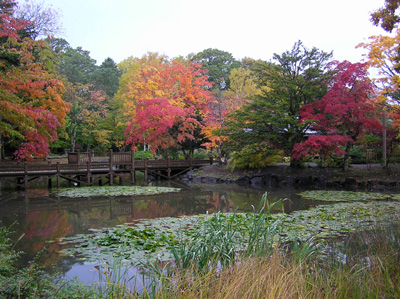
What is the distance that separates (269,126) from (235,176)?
411 cm

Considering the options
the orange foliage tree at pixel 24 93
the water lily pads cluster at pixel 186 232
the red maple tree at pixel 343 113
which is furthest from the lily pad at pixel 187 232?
the red maple tree at pixel 343 113

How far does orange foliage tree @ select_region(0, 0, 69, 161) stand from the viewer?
7177mm

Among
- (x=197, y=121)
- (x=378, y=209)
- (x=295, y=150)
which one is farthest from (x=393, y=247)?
(x=197, y=121)

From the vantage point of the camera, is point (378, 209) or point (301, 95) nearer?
point (378, 209)

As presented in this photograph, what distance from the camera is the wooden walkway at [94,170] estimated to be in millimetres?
14328

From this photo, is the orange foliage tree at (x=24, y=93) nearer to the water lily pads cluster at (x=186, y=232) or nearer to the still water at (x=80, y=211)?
the still water at (x=80, y=211)

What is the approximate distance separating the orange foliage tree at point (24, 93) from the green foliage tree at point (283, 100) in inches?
331

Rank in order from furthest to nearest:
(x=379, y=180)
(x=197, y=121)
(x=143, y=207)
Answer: (x=197, y=121) < (x=379, y=180) < (x=143, y=207)

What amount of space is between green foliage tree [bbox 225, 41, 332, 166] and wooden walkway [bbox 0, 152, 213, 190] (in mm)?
5305

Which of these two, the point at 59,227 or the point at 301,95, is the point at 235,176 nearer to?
the point at 301,95

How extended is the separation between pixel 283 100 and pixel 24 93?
37.8ft

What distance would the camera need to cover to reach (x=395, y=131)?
14039 millimetres

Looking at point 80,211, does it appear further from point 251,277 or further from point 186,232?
point 251,277

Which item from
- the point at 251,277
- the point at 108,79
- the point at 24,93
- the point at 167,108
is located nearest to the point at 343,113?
the point at 167,108
